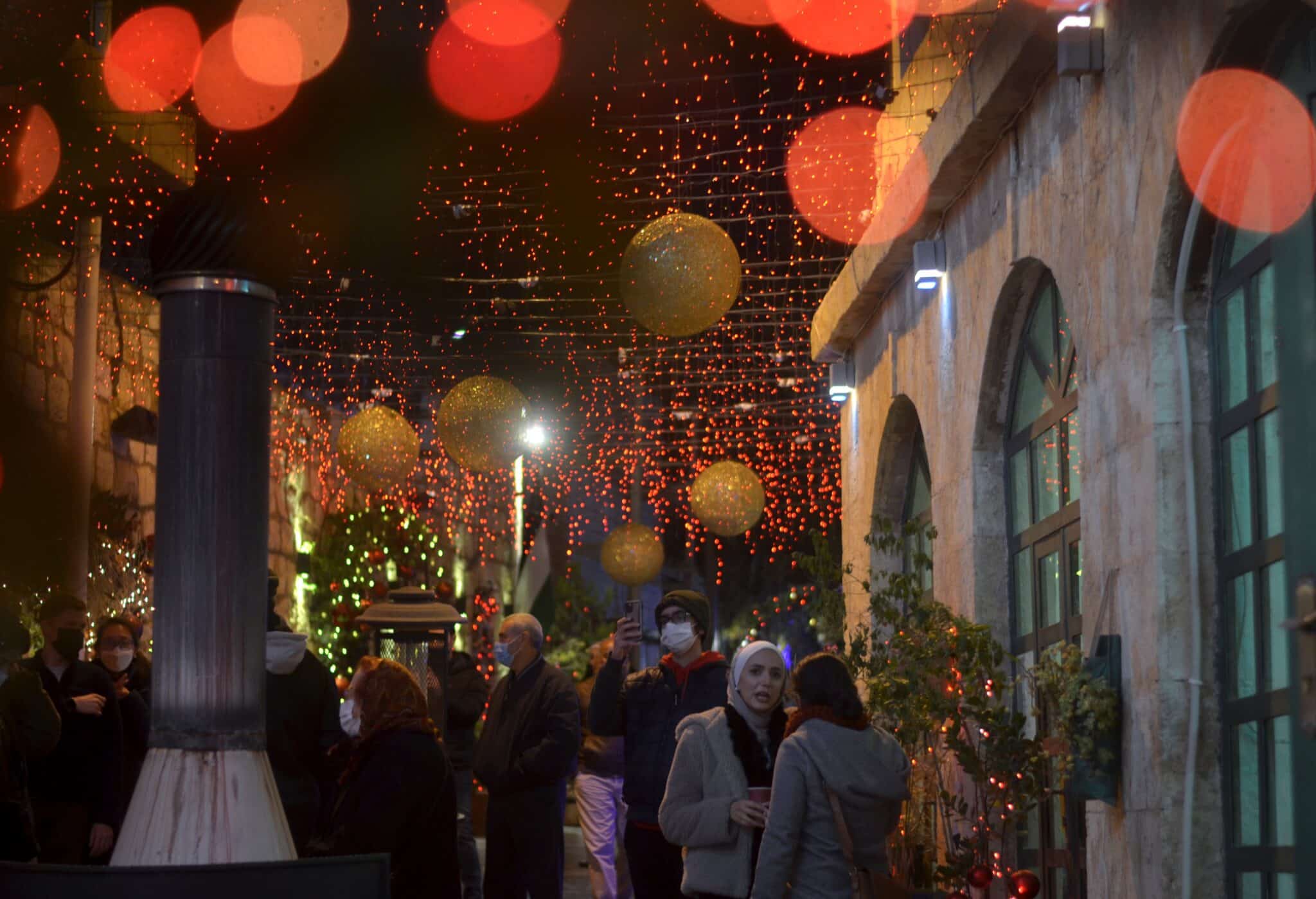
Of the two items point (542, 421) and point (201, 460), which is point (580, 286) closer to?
point (542, 421)

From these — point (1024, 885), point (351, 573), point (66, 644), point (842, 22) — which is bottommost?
point (1024, 885)

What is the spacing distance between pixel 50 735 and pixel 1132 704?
14.3 feet

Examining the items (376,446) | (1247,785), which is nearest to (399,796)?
(1247,785)

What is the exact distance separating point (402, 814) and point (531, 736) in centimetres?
230

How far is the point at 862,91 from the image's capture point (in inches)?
420

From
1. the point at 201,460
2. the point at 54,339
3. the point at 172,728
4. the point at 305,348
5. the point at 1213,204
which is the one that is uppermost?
the point at 305,348

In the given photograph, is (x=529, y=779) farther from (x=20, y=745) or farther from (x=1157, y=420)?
(x=1157, y=420)

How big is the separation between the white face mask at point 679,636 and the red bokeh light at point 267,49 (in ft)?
10.8

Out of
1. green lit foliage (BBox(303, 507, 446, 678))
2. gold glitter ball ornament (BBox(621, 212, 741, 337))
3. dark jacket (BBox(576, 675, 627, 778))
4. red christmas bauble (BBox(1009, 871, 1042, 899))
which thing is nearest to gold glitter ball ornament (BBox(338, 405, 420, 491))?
green lit foliage (BBox(303, 507, 446, 678))

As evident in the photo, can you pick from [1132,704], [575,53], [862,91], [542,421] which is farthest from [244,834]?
[542,421]

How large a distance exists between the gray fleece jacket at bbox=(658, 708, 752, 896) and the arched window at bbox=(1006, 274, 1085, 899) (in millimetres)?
1814

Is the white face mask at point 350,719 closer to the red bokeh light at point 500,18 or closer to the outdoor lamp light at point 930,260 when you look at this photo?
the red bokeh light at point 500,18

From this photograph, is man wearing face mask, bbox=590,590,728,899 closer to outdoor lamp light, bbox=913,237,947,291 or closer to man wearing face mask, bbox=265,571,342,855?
man wearing face mask, bbox=265,571,342,855

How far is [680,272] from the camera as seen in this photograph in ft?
29.3
